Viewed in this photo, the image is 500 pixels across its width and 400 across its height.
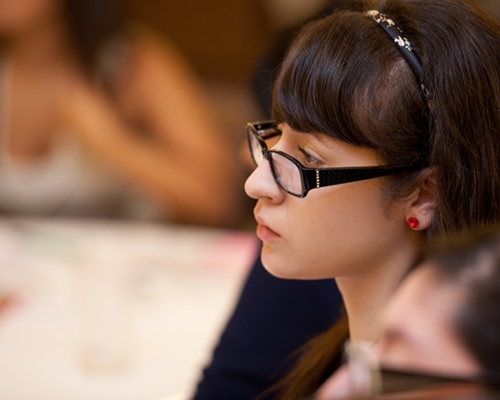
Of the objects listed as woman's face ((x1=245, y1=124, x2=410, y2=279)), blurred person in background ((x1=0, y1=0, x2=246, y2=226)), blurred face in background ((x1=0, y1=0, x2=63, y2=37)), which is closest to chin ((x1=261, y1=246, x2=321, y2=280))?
woman's face ((x1=245, y1=124, x2=410, y2=279))

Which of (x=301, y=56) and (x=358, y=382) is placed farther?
(x=301, y=56)

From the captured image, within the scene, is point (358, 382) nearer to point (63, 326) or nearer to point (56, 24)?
point (63, 326)

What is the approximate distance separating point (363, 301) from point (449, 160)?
19 cm

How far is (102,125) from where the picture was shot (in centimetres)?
222

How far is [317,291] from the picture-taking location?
100 cm

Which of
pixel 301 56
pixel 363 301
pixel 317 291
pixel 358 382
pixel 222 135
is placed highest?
pixel 301 56

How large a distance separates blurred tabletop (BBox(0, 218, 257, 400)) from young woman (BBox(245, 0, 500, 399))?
0.54 meters

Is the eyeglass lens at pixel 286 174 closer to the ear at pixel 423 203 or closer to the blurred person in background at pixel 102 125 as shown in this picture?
the ear at pixel 423 203

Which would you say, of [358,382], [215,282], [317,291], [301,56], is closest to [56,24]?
[215,282]

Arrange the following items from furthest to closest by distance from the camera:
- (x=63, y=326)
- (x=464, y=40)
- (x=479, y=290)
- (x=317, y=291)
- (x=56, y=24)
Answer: (x=56, y=24) → (x=63, y=326) → (x=317, y=291) → (x=464, y=40) → (x=479, y=290)

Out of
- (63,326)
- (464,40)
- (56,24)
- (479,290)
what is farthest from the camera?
(56,24)

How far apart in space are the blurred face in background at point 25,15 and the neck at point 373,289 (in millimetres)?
1946

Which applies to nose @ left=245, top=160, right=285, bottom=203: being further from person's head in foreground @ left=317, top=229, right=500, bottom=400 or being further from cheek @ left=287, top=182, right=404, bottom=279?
person's head in foreground @ left=317, top=229, right=500, bottom=400

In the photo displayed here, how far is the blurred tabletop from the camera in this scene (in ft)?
3.68
